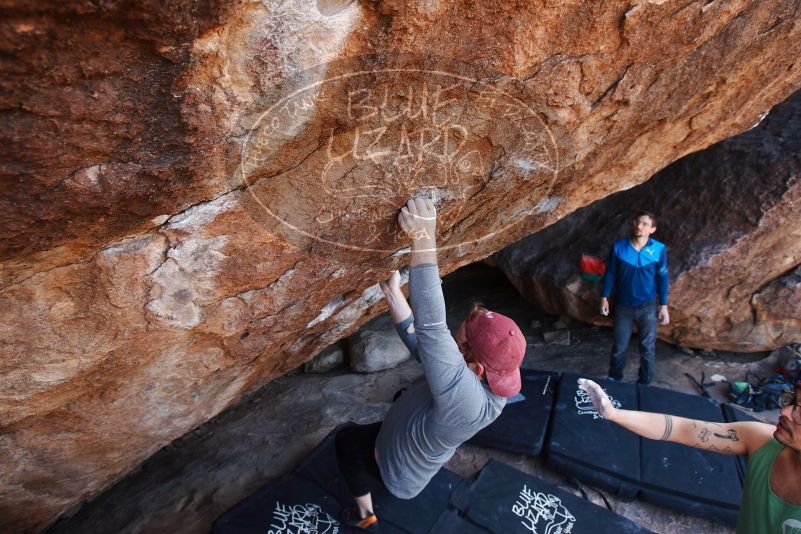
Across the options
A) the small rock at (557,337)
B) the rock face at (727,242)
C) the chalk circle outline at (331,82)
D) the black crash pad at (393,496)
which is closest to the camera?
the chalk circle outline at (331,82)

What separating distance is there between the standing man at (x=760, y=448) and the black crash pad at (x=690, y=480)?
1260mm

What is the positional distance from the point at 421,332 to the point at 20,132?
1093 mm

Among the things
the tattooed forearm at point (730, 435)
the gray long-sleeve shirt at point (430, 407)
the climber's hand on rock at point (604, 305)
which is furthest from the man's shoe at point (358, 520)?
the climber's hand on rock at point (604, 305)

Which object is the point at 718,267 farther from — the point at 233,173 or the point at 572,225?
the point at 233,173

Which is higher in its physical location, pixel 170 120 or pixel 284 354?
pixel 170 120

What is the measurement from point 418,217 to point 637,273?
2159 mm

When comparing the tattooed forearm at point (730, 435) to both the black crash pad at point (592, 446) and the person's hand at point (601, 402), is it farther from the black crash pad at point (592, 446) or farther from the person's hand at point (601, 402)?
the black crash pad at point (592, 446)

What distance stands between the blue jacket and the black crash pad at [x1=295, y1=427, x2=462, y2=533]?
1.73 meters

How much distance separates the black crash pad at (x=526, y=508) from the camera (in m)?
2.64

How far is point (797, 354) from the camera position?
395 centimetres

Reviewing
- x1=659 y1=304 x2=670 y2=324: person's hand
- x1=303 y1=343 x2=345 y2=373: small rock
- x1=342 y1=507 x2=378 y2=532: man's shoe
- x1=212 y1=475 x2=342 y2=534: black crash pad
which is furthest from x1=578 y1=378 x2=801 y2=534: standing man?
x1=303 y1=343 x2=345 y2=373: small rock

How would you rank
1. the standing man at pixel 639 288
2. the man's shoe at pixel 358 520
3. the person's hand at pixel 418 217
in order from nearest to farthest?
the person's hand at pixel 418 217, the man's shoe at pixel 358 520, the standing man at pixel 639 288

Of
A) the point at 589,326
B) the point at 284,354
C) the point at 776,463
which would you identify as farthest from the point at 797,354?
the point at 284,354

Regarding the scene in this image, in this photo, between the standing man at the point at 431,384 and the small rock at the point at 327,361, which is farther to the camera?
the small rock at the point at 327,361
